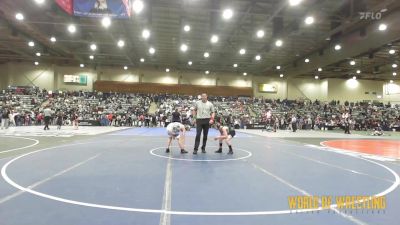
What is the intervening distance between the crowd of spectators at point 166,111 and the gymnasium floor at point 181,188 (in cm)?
1980

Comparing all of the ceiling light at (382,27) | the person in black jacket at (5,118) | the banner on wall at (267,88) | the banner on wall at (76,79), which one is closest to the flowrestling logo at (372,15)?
the ceiling light at (382,27)

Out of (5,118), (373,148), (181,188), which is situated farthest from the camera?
(5,118)

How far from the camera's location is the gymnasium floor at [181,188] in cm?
344

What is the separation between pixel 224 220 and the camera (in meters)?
3.38

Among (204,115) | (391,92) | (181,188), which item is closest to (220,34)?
(204,115)

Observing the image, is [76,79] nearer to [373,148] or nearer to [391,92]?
[373,148]

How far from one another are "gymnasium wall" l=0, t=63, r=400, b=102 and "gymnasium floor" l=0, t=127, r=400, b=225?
37.3 meters

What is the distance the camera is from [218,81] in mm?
46750

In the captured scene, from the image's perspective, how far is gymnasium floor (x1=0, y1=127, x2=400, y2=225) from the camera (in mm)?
3438

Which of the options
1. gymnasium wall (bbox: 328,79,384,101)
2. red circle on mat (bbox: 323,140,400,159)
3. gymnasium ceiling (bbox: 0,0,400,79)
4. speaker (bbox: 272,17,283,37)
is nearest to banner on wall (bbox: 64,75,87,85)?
gymnasium ceiling (bbox: 0,0,400,79)

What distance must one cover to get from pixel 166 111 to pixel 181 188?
2914 cm

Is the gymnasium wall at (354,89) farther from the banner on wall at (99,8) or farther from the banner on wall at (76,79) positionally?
the banner on wall at (99,8)

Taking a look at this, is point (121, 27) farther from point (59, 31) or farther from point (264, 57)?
point (264, 57)

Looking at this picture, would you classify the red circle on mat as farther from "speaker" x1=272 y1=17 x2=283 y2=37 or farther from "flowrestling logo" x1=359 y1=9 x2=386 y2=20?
"speaker" x1=272 y1=17 x2=283 y2=37
